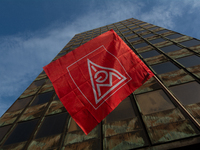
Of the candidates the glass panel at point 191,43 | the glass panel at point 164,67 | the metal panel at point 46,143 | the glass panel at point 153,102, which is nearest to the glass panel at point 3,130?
the metal panel at point 46,143

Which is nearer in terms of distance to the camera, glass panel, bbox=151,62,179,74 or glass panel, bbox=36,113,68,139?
glass panel, bbox=36,113,68,139

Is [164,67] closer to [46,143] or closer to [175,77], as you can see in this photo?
[175,77]

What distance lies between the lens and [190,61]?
10.6 m

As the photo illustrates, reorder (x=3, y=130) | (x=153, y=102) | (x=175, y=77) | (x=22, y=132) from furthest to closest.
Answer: (x=3, y=130) → (x=175, y=77) → (x=22, y=132) → (x=153, y=102)

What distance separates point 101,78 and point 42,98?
8.63m

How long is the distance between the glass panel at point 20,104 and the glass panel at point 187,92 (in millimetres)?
12879

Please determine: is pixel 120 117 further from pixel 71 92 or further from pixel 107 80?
pixel 71 92

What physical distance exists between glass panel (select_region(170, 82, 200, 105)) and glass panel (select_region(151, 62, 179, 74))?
2157 mm

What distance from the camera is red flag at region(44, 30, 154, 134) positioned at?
5391mm

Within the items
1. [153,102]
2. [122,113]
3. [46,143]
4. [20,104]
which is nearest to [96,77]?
[122,113]

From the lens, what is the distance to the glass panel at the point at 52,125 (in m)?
8.25

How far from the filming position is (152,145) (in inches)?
224

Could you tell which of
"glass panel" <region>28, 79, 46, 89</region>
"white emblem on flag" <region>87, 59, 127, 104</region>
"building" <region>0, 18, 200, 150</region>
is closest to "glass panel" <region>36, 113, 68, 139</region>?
"building" <region>0, 18, 200, 150</region>

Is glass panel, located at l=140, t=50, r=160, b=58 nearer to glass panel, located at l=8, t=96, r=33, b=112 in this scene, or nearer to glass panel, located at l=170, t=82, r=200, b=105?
glass panel, located at l=170, t=82, r=200, b=105
